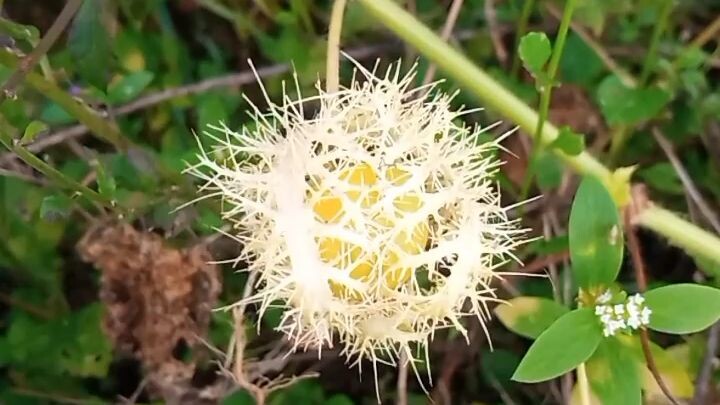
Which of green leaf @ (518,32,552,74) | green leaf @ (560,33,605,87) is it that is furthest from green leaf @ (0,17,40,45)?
green leaf @ (560,33,605,87)

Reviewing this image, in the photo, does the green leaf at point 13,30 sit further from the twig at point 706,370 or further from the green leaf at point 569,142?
the twig at point 706,370

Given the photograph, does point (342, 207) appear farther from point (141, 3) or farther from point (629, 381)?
point (141, 3)

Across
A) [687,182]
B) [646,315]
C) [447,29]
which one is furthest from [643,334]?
[447,29]

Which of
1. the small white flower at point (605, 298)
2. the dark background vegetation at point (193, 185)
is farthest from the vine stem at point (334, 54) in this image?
the small white flower at point (605, 298)

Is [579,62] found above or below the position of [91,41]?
above

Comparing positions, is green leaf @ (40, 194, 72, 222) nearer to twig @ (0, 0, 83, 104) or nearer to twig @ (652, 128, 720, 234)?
twig @ (0, 0, 83, 104)

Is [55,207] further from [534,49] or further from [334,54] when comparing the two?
[534,49]

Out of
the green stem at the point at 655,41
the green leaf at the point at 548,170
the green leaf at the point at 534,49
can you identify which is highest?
the green stem at the point at 655,41
